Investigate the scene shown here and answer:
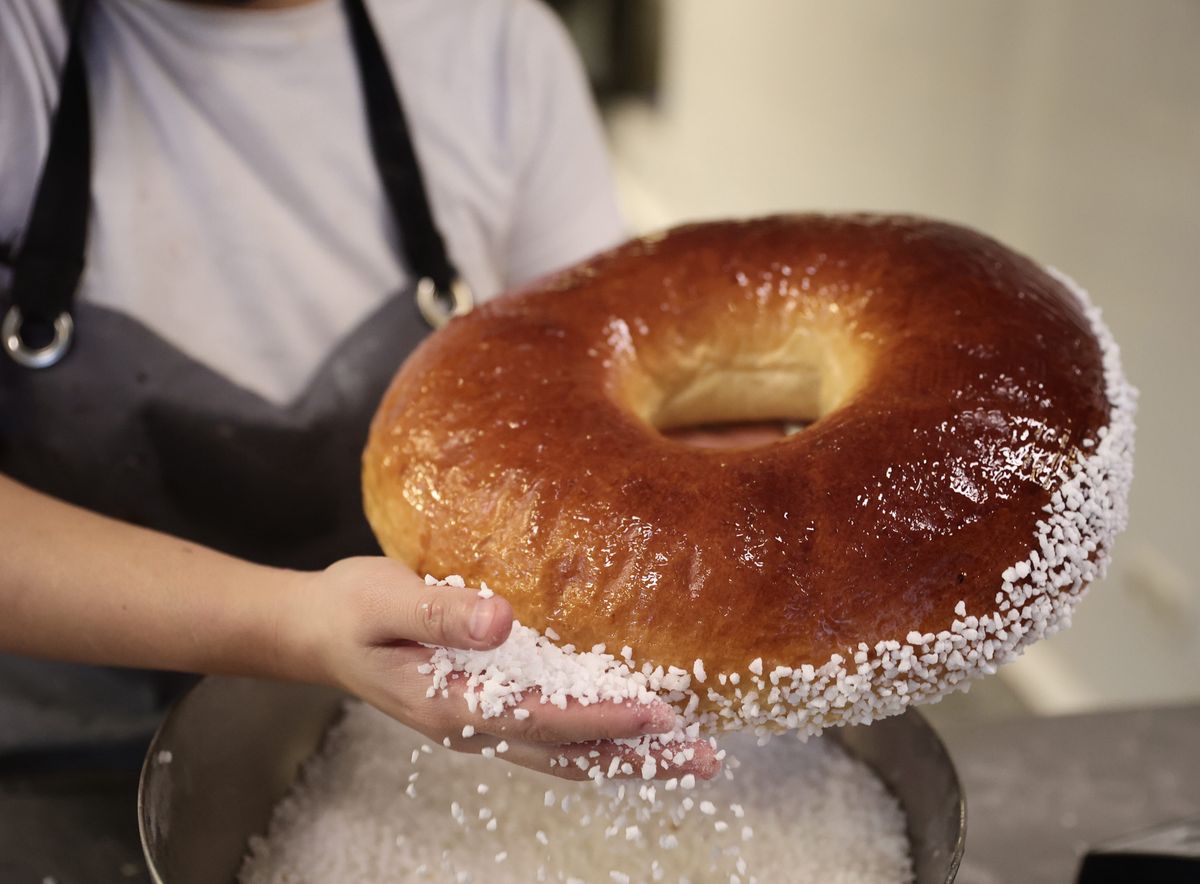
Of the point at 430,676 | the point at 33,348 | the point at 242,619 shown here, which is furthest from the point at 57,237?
the point at 430,676

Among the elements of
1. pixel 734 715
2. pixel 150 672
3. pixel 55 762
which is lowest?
pixel 55 762

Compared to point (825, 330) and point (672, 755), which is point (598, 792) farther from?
point (825, 330)

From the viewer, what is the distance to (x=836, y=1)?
293cm

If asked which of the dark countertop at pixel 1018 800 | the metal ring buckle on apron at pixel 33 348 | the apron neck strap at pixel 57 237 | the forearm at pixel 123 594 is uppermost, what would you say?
the apron neck strap at pixel 57 237

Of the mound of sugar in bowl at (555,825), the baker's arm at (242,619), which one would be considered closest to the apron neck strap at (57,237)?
the baker's arm at (242,619)

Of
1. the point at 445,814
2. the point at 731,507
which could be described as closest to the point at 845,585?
the point at 731,507

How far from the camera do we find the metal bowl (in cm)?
65

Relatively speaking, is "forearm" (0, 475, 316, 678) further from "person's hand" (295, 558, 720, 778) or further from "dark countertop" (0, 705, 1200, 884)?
"dark countertop" (0, 705, 1200, 884)

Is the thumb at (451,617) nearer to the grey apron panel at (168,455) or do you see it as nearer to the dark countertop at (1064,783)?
the grey apron panel at (168,455)

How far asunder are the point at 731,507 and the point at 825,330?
23cm

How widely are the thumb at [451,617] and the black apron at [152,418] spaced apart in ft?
1.65

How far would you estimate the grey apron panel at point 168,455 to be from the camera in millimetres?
939

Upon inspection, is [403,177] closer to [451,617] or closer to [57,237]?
[57,237]

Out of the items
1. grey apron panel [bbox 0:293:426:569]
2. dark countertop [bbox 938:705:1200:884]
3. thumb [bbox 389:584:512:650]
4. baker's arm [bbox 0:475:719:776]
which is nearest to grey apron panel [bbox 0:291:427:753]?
grey apron panel [bbox 0:293:426:569]
